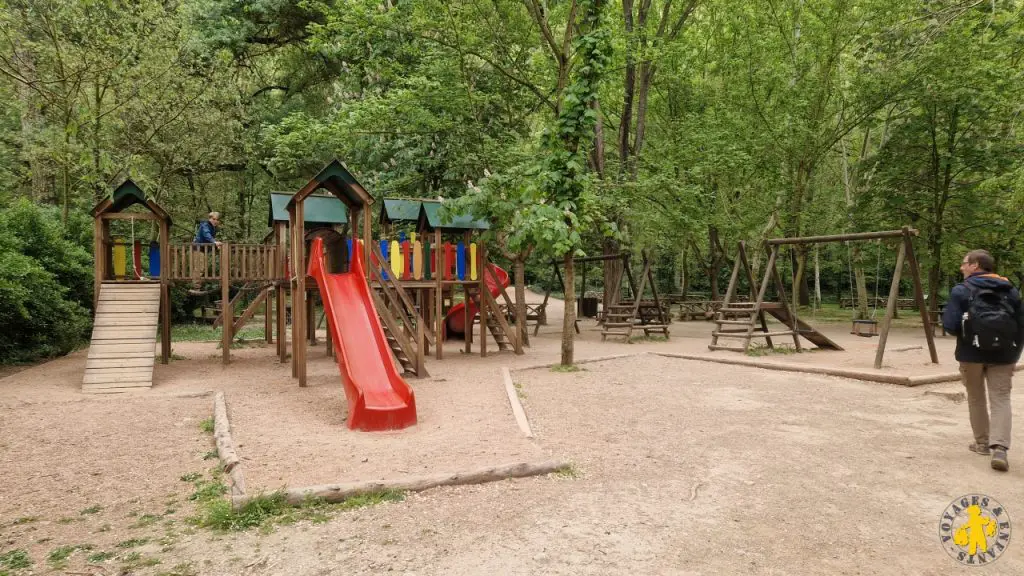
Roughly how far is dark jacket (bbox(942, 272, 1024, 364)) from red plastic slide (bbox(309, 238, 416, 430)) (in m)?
5.29

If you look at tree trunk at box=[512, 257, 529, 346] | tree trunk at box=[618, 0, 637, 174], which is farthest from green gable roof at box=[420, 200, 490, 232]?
tree trunk at box=[618, 0, 637, 174]

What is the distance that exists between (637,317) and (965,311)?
39.5ft

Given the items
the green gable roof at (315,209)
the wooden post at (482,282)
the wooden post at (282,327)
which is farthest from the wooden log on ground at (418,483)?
the green gable roof at (315,209)

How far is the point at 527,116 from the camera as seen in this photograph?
1708cm

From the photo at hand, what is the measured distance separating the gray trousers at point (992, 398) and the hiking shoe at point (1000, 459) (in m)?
0.05

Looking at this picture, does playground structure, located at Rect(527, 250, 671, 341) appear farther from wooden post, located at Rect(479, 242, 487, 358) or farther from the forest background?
wooden post, located at Rect(479, 242, 487, 358)

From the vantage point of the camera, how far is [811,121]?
1859cm

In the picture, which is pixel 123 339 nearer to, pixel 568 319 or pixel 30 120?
pixel 568 319

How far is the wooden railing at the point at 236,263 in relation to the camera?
480 inches

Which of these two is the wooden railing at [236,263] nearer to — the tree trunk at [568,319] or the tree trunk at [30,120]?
the tree trunk at [30,120]

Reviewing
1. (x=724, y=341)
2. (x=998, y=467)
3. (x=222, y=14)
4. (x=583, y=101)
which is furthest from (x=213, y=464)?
(x=222, y=14)

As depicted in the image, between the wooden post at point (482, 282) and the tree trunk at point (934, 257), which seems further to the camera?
the tree trunk at point (934, 257)

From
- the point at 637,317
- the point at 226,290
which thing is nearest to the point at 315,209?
the point at 226,290

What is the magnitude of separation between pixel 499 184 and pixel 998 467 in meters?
8.40
